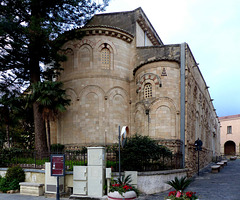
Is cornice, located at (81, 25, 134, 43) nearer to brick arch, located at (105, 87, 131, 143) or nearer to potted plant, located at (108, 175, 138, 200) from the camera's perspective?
brick arch, located at (105, 87, 131, 143)

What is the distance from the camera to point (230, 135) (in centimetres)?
6419

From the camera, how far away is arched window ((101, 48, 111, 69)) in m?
21.3

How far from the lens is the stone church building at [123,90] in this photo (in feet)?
62.4

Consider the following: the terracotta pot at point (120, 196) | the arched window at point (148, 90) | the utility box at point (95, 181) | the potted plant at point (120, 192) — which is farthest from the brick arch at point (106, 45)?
the terracotta pot at point (120, 196)

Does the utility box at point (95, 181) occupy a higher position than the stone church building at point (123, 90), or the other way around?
the stone church building at point (123, 90)

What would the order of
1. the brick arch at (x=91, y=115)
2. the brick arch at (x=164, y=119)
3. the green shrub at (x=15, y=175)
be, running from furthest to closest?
the brick arch at (x=91, y=115)
the brick arch at (x=164, y=119)
the green shrub at (x=15, y=175)

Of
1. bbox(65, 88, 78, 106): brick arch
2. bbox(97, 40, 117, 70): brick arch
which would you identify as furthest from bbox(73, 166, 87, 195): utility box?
bbox(97, 40, 117, 70): brick arch

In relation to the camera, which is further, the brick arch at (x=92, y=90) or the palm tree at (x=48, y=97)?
the brick arch at (x=92, y=90)

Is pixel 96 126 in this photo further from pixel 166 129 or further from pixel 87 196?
pixel 87 196

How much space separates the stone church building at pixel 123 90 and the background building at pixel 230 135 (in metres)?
47.6

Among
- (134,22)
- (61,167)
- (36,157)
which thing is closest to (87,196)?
(61,167)

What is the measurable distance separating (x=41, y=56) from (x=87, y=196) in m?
12.5

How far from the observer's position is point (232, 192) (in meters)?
12.6

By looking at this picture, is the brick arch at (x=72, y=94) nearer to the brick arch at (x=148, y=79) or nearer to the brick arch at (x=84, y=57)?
the brick arch at (x=84, y=57)
